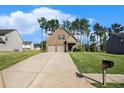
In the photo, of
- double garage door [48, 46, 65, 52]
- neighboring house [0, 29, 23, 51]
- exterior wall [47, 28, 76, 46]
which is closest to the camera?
double garage door [48, 46, 65, 52]

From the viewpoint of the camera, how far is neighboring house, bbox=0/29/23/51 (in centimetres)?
5706

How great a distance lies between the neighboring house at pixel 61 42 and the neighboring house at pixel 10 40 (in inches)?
353

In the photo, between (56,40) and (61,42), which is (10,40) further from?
(61,42)

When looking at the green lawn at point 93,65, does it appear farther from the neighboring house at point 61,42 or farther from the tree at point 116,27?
the tree at point 116,27

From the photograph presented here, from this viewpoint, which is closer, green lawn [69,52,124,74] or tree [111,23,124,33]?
green lawn [69,52,124,74]

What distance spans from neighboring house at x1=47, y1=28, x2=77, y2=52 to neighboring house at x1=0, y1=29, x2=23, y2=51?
8.96 meters

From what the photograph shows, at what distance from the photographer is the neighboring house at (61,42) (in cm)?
5419

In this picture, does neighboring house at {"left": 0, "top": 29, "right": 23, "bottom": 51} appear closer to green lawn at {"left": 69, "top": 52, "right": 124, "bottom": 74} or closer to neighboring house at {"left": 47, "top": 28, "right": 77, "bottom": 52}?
neighboring house at {"left": 47, "top": 28, "right": 77, "bottom": 52}

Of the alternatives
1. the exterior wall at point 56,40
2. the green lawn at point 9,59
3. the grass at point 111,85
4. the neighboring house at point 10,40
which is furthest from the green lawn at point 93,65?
the neighboring house at point 10,40

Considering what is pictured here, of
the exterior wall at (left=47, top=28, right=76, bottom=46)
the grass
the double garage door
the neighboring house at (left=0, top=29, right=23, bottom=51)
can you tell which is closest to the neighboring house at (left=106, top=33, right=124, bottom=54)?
the exterior wall at (left=47, top=28, right=76, bottom=46)

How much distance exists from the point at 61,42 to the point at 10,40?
11.6 m

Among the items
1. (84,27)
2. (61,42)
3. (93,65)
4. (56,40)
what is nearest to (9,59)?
(93,65)
